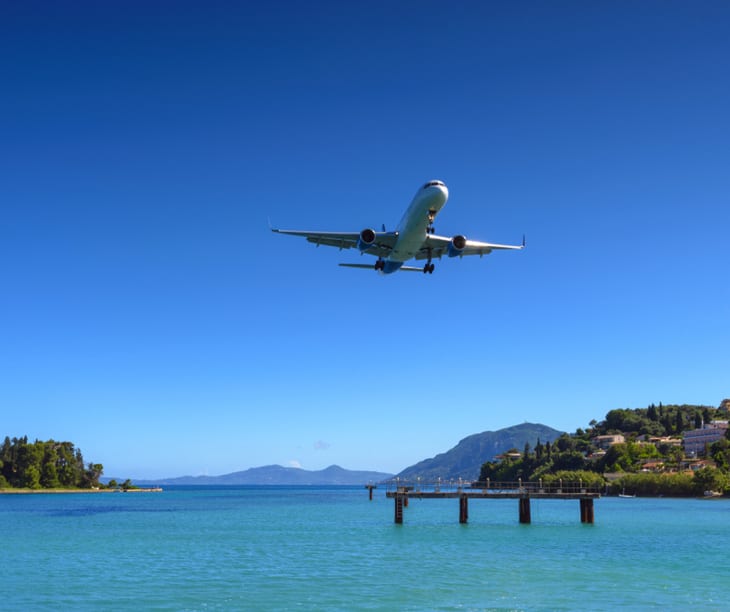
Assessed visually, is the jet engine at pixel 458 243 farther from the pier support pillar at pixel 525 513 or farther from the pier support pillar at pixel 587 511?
the pier support pillar at pixel 587 511

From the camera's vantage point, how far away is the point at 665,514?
92688mm

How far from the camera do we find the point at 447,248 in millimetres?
49031

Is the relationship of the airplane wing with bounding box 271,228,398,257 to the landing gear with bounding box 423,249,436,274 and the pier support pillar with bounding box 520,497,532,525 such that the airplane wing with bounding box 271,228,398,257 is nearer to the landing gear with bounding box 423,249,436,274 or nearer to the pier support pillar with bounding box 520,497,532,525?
the landing gear with bounding box 423,249,436,274

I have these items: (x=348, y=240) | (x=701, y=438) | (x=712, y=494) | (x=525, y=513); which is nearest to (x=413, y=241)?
(x=348, y=240)

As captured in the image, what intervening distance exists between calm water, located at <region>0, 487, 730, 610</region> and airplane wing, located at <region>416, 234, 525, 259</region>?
66.5 feet

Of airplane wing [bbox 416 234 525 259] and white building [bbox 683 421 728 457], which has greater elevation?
airplane wing [bbox 416 234 525 259]

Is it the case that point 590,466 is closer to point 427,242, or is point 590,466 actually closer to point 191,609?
point 427,242

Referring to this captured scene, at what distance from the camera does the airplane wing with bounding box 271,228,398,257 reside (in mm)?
46719

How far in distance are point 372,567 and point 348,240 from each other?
2156cm

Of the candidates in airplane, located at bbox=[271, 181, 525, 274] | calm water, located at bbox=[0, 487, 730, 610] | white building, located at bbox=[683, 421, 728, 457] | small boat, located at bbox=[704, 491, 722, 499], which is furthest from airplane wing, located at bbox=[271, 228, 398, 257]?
white building, located at bbox=[683, 421, 728, 457]

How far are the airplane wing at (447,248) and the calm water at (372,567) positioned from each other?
2028 cm

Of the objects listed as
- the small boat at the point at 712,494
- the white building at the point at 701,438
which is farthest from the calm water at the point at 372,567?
the white building at the point at 701,438

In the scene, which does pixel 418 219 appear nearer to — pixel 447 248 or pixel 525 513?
pixel 447 248

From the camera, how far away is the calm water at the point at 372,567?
33406 millimetres
